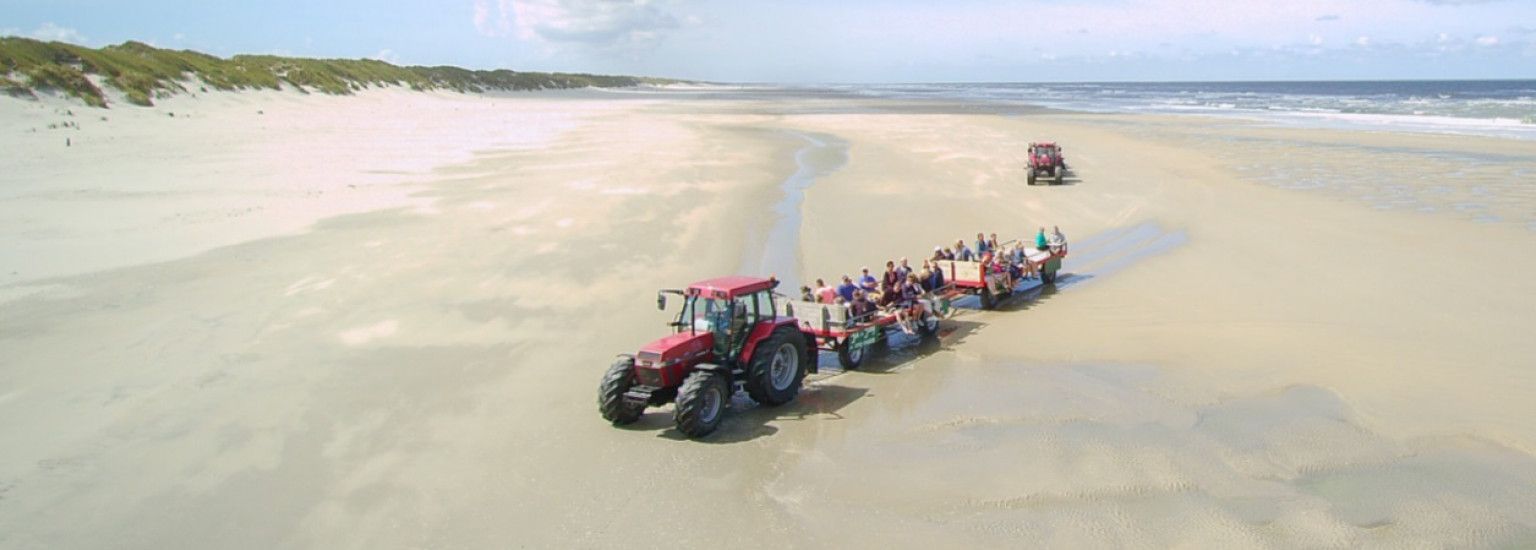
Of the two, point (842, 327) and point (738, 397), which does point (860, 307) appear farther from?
point (738, 397)

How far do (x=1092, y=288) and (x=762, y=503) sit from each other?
9.94 metres

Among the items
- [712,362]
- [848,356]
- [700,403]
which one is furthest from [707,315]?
[848,356]

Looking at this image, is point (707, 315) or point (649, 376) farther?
point (707, 315)

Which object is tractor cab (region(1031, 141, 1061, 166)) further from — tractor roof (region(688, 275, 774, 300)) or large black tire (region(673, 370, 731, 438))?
large black tire (region(673, 370, 731, 438))

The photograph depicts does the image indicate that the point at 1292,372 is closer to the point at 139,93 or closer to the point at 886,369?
the point at 886,369

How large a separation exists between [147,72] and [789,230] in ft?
117

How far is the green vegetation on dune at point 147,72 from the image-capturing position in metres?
34.3

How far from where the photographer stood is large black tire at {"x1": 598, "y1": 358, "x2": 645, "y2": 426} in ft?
31.6

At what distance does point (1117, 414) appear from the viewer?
10102 millimetres

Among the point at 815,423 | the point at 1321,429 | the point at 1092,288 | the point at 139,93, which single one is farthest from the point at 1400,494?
the point at 139,93

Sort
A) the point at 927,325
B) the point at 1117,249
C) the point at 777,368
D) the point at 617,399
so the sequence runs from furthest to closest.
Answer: the point at 1117,249, the point at 927,325, the point at 777,368, the point at 617,399

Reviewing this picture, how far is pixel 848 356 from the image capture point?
39.6ft

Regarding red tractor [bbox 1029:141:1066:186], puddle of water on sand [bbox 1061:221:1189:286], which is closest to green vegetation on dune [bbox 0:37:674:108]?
red tractor [bbox 1029:141:1066:186]

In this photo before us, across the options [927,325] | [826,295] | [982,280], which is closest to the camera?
[826,295]
